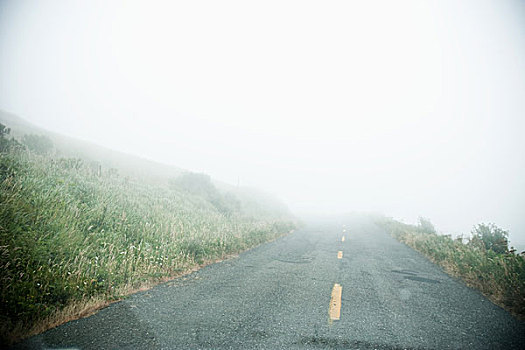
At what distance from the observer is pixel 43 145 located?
56.9 feet

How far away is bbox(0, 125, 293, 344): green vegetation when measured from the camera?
338 centimetres

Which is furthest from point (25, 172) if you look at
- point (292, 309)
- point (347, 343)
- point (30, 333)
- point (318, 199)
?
point (318, 199)

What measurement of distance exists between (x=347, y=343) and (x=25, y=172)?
10225 millimetres

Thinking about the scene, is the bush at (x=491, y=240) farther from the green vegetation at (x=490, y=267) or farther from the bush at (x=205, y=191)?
the bush at (x=205, y=191)

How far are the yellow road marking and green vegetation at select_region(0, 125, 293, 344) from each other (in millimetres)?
3844

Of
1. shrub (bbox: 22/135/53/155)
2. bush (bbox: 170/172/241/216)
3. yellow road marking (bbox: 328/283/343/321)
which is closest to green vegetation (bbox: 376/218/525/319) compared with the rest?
yellow road marking (bbox: 328/283/343/321)

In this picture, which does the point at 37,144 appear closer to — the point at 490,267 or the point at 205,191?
the point at 205,191

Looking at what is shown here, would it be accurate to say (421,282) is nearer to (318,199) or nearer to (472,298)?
(472,298)

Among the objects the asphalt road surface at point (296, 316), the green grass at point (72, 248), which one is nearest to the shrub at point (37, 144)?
the green grass at point (72, 248)

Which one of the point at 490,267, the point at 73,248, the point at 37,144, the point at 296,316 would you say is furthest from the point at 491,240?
the point at 37,144

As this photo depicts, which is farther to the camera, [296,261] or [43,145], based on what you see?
[43,145]

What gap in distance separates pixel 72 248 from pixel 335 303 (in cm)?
541

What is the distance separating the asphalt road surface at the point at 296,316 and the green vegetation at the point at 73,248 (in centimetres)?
43

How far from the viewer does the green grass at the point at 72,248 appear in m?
3.38
